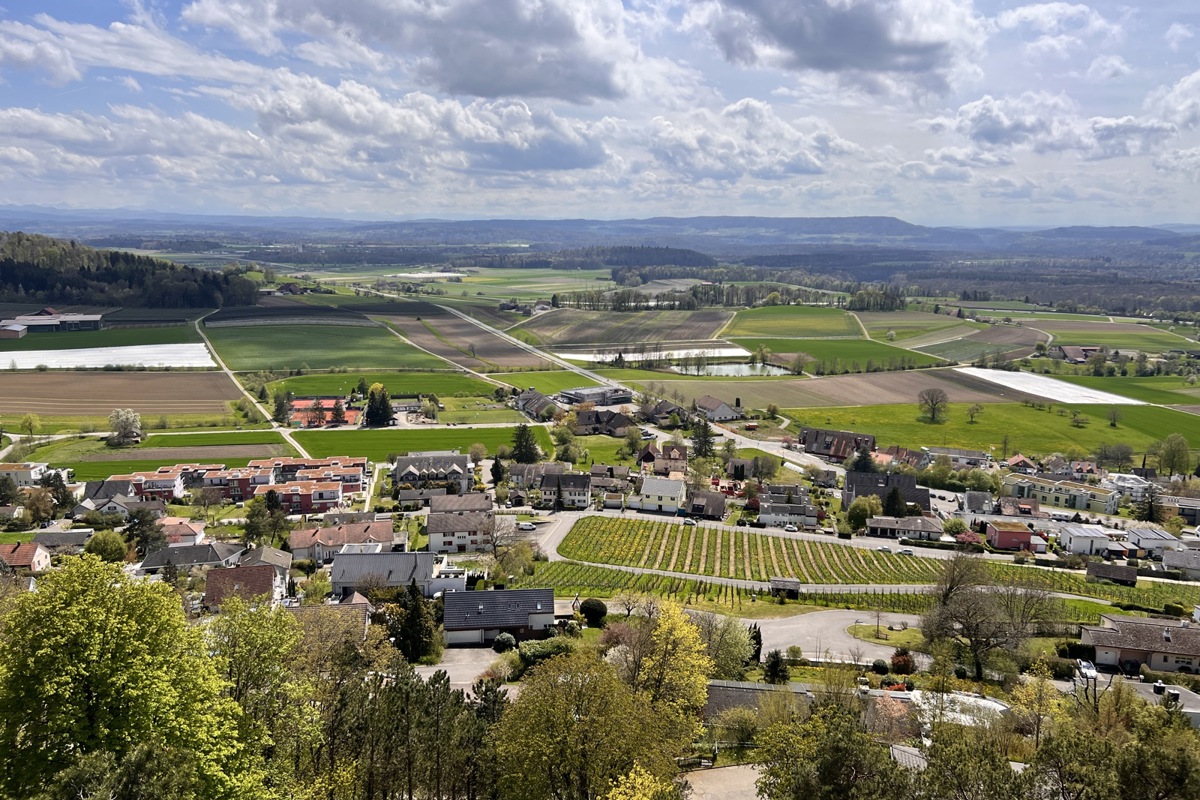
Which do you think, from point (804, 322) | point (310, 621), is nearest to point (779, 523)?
point (310, 621)

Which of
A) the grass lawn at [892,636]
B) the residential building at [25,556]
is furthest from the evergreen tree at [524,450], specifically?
the grass lawn at [892,636]

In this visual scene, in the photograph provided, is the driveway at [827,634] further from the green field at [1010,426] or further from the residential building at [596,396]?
the residential building at [596,396]

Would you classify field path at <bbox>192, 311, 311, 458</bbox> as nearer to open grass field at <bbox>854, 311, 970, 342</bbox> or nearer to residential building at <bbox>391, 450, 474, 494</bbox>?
residential building at <bbox>391, 450, 474, 494</bbox>

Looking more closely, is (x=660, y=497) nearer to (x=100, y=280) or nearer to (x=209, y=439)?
(x=209, y=439)

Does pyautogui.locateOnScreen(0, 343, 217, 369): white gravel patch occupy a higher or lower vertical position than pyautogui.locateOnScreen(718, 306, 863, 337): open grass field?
lower

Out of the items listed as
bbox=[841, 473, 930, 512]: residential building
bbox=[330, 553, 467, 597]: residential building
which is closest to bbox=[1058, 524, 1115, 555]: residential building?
bbox=[841, 473, 930, 512]: residential building

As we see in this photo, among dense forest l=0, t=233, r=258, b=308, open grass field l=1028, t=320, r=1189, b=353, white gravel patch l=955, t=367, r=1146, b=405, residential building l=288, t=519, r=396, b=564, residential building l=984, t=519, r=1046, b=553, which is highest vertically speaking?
dense forest l=0, t=233, r=258, b=308

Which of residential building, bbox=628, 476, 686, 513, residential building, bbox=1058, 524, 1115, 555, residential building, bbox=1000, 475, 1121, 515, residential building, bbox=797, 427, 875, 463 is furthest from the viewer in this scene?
residential building, bbox=797, 427, 875, 463
